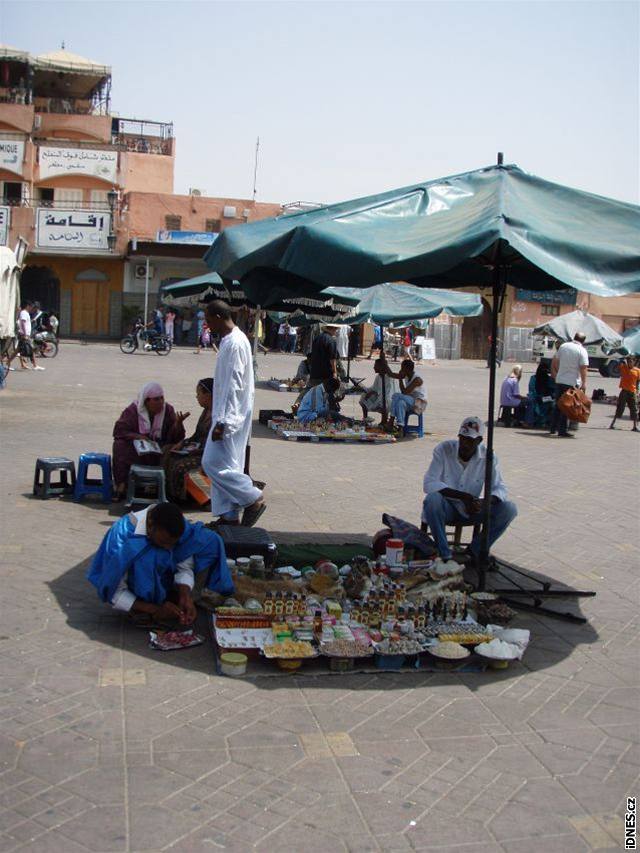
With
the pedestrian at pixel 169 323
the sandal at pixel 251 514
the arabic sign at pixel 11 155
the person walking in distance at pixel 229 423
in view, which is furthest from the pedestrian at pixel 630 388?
the arabic sign at pixel 11 155

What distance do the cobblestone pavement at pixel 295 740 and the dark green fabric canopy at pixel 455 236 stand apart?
2067mm

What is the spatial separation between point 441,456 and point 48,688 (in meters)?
3.13

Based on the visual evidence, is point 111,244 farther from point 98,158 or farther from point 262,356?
point 262,356

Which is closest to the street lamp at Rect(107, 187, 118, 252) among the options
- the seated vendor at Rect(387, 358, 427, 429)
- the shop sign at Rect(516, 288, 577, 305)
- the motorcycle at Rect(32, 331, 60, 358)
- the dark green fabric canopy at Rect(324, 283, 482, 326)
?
the motorcycle at Rect(32, 331, 60, 358)

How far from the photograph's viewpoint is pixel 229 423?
6.29m

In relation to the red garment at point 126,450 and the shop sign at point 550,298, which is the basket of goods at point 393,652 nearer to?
the red garment at point 126,450

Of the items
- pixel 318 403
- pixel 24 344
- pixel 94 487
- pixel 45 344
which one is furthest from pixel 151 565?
pixel 45 344

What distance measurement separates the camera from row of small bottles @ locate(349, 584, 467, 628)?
5.05 m

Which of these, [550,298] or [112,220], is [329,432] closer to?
[112,220]

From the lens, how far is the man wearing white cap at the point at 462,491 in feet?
20.0

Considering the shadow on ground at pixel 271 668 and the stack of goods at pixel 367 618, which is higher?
the stack of goods at pixel 367 618

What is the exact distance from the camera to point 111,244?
35375 mm

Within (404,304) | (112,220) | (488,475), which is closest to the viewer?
(488,475)

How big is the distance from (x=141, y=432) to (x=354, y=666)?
3.88 meters
